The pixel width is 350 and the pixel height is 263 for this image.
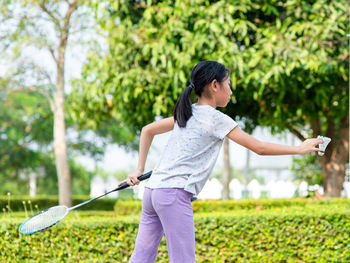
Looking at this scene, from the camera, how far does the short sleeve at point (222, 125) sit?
2.41m

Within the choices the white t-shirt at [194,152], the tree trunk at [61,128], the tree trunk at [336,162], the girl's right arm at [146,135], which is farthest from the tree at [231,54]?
the white t-shirt at [194,152]

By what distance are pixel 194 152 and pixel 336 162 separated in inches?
317

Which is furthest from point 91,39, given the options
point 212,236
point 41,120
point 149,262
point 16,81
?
point 41,120

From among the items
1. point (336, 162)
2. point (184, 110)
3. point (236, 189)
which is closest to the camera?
point (184, 110)

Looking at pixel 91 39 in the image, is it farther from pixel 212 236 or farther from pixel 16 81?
pixel 212 236

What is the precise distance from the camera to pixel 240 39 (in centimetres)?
813

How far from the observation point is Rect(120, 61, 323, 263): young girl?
2.40m

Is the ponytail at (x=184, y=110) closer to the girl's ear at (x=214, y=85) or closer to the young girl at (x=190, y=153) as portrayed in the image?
the young girl at (x=190, y=153)

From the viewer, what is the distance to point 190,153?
2.45 m

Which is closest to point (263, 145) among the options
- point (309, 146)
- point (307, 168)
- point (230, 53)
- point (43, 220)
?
point (309, 146)

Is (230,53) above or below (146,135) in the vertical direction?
above

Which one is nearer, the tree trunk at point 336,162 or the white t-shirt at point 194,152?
the white t-shirt at point 194,152

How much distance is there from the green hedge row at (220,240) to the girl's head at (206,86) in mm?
2374

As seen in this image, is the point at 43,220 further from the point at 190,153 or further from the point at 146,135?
the point at 190,153
